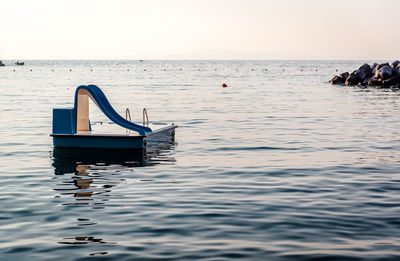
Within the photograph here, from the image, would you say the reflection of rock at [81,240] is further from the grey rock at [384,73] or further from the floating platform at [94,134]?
the grey rock at [384,73]

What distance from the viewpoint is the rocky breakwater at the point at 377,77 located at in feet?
244

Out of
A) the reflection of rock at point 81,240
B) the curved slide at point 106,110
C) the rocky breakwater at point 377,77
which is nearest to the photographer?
the reflection of rock at point 81,240

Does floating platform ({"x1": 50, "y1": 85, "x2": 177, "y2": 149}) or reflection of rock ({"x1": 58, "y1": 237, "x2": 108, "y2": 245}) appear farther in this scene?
floating platform ({"x1": 50, "y1": 85, "x2": 177, "y2": 149})

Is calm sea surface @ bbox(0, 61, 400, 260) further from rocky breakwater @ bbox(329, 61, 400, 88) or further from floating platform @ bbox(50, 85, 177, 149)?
rocky breakwater @ bbox(329, 61, 400, 88)

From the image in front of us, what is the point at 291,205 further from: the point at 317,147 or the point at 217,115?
the point at 217,115

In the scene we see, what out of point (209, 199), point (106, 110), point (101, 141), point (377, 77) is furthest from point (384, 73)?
point (209, 199)

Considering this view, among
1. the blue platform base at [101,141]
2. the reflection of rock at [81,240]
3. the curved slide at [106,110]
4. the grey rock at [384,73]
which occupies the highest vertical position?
the grey rock at [384,73]

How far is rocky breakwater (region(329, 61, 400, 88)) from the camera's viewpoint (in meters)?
74.5

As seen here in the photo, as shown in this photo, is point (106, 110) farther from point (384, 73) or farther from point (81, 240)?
point (384, 73)

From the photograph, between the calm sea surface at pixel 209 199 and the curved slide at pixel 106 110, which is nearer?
the calm sea surface at pixel 209 199

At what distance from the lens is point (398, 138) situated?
2502 centimetres

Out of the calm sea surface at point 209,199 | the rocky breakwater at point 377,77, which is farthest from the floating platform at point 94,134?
the rocky breakwater at point 377,77

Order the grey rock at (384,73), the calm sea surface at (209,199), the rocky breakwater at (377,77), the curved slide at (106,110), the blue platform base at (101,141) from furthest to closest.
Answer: the grey rock at (384,73)
the rocky breakwater at (377,77)
the curved slide at (106,110)
the blue platform base at (101,141)
the calm sea surface at (209,199)

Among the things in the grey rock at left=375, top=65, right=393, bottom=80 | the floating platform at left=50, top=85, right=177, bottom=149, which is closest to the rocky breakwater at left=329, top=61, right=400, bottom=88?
the grey rock at left=375, top=65, right=393, bottom=80
